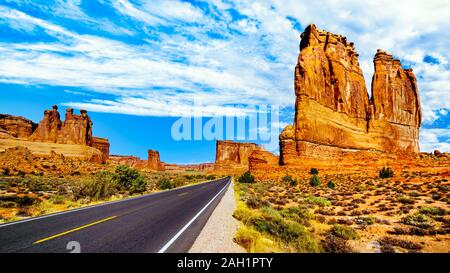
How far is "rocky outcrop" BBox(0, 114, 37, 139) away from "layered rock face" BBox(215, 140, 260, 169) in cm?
9362

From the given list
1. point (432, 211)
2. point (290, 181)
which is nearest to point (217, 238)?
point (432, 211)

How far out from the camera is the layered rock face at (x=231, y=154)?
503ft

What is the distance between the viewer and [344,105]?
69438 millimetres

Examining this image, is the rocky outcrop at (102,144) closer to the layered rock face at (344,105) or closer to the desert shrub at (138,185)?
the layered rock face at (344,105)

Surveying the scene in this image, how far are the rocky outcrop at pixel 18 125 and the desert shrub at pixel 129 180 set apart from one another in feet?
359

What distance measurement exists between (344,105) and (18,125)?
5104 inches

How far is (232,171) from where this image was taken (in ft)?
475

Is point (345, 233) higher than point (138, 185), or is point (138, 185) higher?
point (345, 233)

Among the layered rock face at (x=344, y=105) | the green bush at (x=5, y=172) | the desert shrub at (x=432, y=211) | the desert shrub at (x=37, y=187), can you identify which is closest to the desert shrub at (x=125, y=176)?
the desert shrub at (x=37, y=187)

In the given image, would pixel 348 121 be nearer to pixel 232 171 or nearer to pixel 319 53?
pixel 319 53

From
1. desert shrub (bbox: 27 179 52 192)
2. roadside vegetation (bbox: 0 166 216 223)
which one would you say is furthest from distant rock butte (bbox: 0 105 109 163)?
roadside vegetation (bbox: 0 166 216 223)

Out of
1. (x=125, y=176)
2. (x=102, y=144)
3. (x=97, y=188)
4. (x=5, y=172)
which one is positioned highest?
(x=102, y=144)

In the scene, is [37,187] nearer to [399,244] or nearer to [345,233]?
[345,233]

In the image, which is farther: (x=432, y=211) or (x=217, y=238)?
(x=432, y=211)
